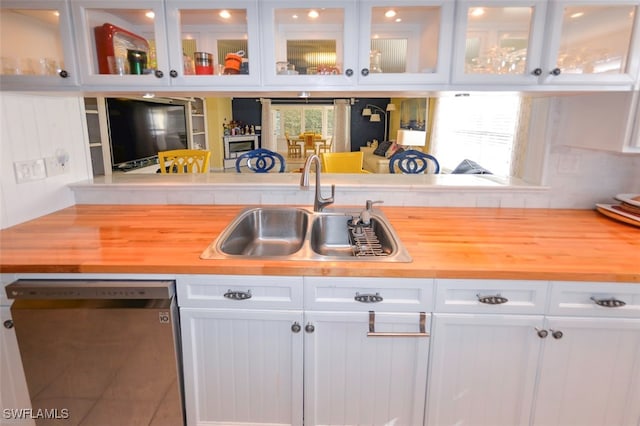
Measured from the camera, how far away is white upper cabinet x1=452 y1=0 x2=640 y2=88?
1.44 meters

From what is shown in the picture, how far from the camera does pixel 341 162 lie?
5.17 metres

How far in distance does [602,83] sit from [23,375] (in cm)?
253

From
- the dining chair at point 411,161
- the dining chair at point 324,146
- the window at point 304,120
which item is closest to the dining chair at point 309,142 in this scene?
the dining chair at point 324,146

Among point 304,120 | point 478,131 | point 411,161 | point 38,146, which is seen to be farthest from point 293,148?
point 38,146

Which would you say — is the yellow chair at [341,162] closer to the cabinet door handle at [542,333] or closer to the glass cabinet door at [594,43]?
the glass cabinet door at [594,43]

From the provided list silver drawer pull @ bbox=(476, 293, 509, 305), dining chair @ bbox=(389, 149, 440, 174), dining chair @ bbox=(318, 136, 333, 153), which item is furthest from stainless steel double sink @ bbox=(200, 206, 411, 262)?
dining chair @ bbox=(318, 136, 333, 153)

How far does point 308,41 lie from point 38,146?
1.37 meters

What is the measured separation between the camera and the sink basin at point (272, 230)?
5.93 feet

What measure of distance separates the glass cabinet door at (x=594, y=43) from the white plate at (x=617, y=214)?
2.02ft

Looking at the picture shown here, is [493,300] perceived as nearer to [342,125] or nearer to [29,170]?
[29,170]

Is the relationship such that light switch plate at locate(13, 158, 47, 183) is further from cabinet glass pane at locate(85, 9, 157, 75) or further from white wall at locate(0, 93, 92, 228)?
cabinet glass pane at locate(85, 9, 157, 75)

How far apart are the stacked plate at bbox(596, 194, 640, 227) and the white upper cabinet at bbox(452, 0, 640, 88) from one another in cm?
59

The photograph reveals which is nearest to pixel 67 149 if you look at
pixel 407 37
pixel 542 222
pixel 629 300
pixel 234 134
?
pixel 407 37

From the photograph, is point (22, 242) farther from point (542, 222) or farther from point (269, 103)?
point (269, 103)
